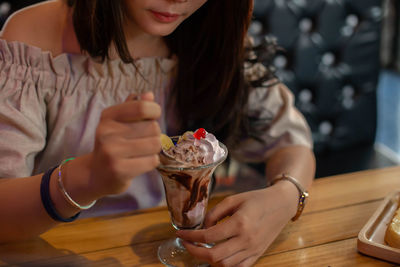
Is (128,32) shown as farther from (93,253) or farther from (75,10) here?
(93,253)

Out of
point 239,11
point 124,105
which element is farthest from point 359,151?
point 124,105

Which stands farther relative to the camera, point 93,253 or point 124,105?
point 93,253

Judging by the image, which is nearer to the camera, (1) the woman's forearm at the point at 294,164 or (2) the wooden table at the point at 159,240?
(2) the wooden table at the point at 159,240

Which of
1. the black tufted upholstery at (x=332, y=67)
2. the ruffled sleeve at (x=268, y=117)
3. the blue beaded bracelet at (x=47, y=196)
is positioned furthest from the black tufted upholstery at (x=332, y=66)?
the blue beaded bracelet at (x=47, y=196)

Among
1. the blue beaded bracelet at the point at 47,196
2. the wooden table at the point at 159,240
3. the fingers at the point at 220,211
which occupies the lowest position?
the wooden table at the point at 159,240

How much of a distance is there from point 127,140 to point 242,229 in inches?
12.3

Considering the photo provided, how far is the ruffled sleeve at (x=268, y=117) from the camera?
1309 mm

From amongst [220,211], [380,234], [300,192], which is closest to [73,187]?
[220,211]

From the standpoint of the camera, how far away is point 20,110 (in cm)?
99

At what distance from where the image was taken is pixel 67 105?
110 centimetres

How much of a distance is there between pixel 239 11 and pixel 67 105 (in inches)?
18.4

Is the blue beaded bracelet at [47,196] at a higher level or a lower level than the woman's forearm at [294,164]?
higher

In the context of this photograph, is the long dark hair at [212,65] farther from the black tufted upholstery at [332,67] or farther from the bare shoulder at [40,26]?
the black tufted upholstery at [332,67]

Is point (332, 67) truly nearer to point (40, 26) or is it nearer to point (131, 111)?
point (40, 26)
